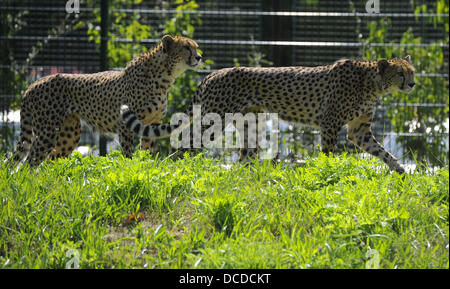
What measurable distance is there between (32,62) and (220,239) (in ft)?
15.9

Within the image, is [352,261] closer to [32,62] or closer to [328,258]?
[328,258]

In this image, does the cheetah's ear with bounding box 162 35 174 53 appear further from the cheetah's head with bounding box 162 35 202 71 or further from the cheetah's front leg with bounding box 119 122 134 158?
the cheetah's front leg with bounding box 119 122 134 158

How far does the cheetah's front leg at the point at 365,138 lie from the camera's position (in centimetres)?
552

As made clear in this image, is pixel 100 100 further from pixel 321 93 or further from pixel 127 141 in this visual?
pixel 321 93

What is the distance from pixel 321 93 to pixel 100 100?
174 centimetres

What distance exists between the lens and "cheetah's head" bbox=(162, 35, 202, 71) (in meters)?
5.56

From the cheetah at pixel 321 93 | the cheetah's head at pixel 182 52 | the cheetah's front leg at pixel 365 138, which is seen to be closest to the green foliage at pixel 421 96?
the cheetah's front leg at pixel 365 138

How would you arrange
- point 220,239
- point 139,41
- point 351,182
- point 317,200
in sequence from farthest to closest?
1. point 139,41
2. point 351,182
3. point 317,200
4. point 220,239

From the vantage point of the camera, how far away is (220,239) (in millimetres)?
3703

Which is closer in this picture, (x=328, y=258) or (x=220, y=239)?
(x=328, y=258)

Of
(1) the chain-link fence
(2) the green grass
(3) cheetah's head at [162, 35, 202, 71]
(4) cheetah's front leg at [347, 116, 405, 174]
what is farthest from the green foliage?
(2) the green grass

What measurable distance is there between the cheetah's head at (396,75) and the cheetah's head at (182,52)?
140 centimetres

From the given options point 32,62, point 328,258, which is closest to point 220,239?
point 328,258
